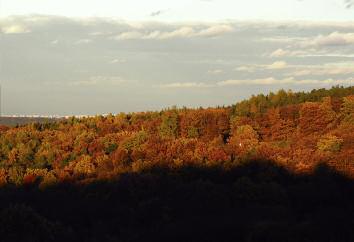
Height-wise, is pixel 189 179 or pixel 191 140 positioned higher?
pixel 191 140

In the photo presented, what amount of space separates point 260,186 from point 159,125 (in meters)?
93.9

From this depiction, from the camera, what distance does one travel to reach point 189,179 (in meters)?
72.4

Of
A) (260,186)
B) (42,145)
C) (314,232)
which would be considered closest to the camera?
(314,232)

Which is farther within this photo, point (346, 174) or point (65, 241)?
point (346, 174)

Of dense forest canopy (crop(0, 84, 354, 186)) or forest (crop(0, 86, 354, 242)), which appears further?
dense forest canopy (crop(0, 84, 354, 186))

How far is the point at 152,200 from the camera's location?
50.2 meters

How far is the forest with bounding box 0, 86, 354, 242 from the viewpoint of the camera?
1227 inches

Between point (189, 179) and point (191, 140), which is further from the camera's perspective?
point (191, 140)

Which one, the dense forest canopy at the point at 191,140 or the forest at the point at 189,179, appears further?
the dense forest canopy at the point at 191,140

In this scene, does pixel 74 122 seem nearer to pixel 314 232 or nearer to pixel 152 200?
pixel 152 200

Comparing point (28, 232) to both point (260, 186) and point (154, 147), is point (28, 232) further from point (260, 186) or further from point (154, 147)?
point (154, 147)

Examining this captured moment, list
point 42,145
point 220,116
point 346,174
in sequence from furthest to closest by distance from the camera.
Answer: point 220,116 → point 42,145 → point 346,174

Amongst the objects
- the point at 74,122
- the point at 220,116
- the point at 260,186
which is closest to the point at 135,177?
the point at 260,186

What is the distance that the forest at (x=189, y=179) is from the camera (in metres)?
31.2
